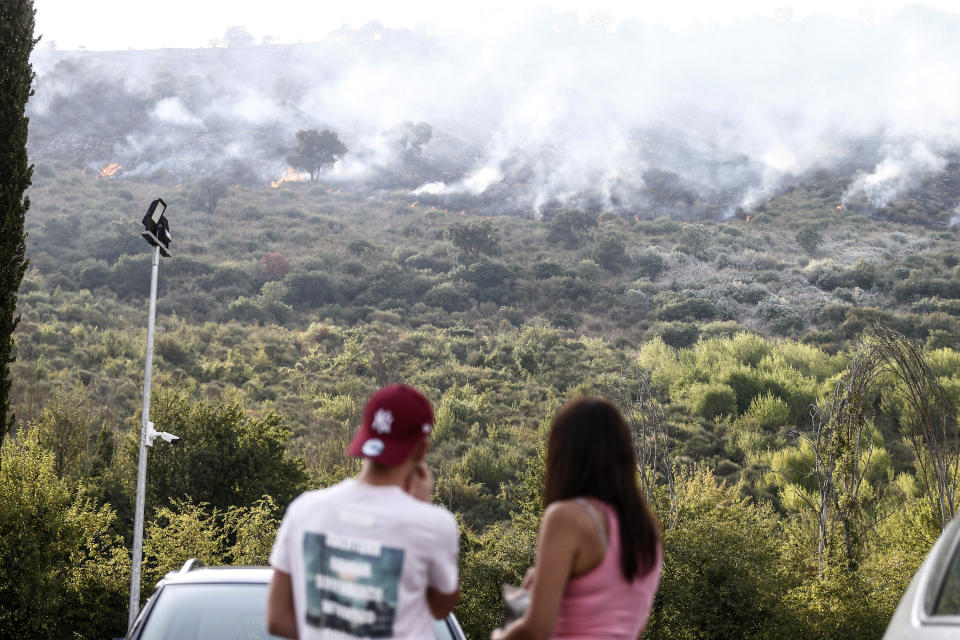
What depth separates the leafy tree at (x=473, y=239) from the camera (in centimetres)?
6688

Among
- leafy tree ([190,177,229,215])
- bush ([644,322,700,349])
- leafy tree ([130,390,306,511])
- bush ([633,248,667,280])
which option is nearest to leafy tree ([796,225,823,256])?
bush ([633,248,667,280])

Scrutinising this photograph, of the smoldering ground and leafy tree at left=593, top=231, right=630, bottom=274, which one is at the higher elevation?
the smoldering ground

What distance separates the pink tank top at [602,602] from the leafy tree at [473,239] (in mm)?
63699

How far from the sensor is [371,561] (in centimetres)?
237

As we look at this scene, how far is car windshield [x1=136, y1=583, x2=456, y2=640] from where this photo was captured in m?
4.19

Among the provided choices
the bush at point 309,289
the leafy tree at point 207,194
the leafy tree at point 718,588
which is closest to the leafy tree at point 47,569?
the leafy tree at point 718,588

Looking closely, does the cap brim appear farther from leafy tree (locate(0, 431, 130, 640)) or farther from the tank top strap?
leafy tree (locate(0, 431, 130, 640))

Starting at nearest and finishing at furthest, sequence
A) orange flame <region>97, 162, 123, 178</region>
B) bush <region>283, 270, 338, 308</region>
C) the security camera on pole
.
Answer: the security camera on pole < bush <region>283, 270, 338, 308</region> < orange flame <region>97, 162, 123, 178</region>

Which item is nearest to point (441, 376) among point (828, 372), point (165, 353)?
point (165, 353)

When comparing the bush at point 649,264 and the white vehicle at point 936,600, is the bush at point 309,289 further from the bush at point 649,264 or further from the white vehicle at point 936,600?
the white vehicle at point 936,600

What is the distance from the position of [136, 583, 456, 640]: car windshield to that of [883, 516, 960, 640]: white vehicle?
2123 millimetres

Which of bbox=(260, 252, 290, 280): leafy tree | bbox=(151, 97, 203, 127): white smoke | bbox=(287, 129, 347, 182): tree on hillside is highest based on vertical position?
bbox=(151, 97, 203, 127): white smoke

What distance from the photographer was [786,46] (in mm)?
151000

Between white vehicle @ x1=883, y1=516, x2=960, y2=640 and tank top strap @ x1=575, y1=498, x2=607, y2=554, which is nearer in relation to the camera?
tank top strap @ x1=575, y1=498, x2=607, y2=554
